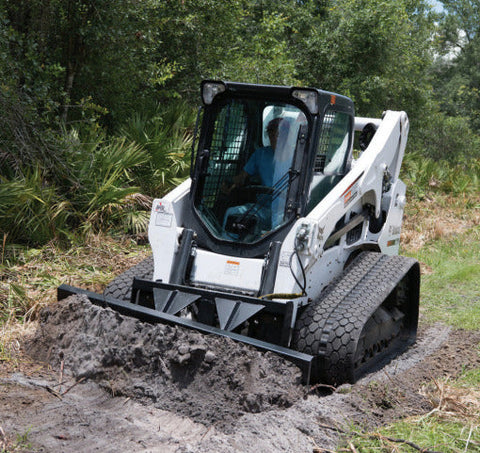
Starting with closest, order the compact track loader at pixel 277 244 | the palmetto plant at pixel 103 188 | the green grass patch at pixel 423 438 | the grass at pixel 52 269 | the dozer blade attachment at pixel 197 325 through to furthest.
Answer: the green grass patch at pixel 423 438 < the dozer blade attachment at pixel 197 325 < the compact track loader at pixel 277 244 < the grass at pixel 52 269 < the palmetto plant at pixel 103 188

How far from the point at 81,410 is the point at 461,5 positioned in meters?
41.0

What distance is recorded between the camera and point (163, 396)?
14.3 ft

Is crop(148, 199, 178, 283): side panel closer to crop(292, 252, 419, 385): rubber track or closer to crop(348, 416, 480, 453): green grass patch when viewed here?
crop(292, 252, 419, 385): rubber track

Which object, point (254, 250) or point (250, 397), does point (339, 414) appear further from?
point (254, 250)

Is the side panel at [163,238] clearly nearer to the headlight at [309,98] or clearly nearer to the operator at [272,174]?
the operator at [272,174]

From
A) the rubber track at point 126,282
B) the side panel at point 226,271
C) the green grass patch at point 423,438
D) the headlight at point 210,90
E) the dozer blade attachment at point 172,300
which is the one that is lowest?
the green grass patch at point 423,438

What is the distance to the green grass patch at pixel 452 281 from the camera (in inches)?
304

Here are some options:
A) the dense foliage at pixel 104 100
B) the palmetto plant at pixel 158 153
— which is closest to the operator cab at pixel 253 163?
the dense foliage at pixel 104 100

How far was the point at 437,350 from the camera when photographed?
6.44 meters

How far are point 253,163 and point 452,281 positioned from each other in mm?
4742

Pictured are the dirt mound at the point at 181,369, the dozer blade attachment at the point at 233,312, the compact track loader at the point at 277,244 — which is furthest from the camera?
the compact track loader at the point at 277,244

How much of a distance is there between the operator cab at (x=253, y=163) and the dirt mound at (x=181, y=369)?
1189 mm

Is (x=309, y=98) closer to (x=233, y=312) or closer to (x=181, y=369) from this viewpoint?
(x=233, y=312)

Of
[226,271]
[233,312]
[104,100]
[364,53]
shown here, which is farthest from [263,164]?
[364,53]
